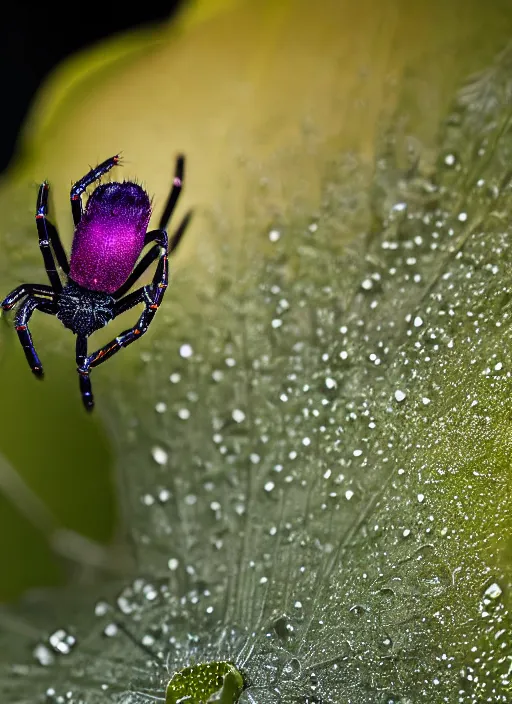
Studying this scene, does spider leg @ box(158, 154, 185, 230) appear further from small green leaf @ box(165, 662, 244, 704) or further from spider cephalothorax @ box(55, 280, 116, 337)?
small green leaf @ box(165, 662, 244, 704)

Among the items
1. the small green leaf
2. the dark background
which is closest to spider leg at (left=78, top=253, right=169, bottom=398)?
the small green leaf

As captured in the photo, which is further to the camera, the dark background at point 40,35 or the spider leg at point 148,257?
the dark background at point 40,35

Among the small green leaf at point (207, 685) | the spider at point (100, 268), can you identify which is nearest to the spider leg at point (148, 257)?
the spider at point (100, 268)

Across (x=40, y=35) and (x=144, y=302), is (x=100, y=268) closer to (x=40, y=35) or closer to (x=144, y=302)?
(x=144, y=302)

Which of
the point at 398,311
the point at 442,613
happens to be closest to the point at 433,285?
the point at 398,311

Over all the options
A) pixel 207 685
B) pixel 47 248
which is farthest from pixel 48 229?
pixel 207 685

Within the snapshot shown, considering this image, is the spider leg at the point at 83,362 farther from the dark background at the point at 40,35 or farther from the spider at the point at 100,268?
the dark background at the point at 40,35

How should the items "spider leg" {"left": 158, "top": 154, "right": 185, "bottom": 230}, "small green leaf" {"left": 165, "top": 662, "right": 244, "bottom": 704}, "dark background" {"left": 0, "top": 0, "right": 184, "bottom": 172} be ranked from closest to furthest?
"small green leaf" {"left": 165, "top": 662, "right": 244, "bottom": 704} → "spider leg" {"left": 158, "top": 154, "right": 185, "bottom": 230} → "dark background" {"left": 0, "top": 0, "right": 184, "bottom": 172}
